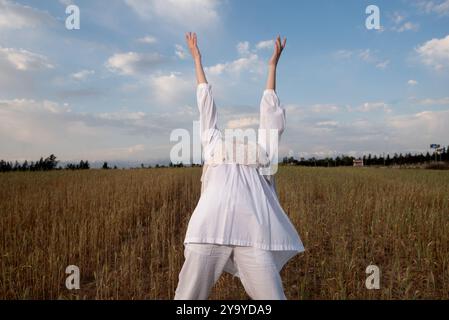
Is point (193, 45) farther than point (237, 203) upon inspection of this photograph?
Yes

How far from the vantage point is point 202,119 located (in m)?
2.20

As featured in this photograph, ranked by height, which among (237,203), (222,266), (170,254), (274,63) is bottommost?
(170,254)

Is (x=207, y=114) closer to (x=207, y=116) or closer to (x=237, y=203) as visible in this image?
(x=207, y=116)

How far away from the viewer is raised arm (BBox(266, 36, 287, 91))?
2373mm

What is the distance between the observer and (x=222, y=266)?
2098 millimetres

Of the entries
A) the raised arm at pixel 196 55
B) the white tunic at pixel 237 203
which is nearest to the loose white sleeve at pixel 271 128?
the white tunic at pixel 237 203

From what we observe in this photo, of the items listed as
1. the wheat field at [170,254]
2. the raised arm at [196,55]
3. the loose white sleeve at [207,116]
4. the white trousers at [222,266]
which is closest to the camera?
the white trousers at [222,266]

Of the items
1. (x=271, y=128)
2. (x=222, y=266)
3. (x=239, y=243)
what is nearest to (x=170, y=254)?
(x=222, y=266)

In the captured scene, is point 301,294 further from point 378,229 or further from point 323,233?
point 378,229

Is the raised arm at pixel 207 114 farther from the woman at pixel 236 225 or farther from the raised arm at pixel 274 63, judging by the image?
the raised arm at pixel 274 63

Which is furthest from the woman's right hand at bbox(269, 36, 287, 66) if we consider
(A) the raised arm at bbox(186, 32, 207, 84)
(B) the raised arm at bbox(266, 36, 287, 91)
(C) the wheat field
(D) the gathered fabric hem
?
(C) the wheat field

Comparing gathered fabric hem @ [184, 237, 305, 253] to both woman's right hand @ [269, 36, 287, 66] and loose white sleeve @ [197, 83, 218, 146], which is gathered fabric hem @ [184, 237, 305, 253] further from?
woman's right hand @ [269, 36, 287, 66]

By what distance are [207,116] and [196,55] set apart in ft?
1.73

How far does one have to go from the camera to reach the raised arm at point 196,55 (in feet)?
7.68
